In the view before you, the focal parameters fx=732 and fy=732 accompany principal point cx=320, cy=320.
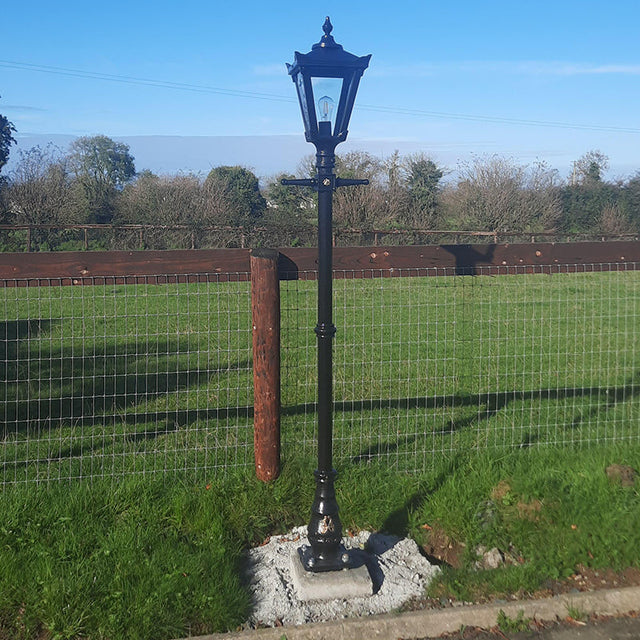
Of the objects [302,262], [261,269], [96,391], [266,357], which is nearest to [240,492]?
[266,357]

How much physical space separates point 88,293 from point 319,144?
11583 millimetres

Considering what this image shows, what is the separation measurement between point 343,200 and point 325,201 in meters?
24.1

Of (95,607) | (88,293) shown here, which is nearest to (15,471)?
(95,607)

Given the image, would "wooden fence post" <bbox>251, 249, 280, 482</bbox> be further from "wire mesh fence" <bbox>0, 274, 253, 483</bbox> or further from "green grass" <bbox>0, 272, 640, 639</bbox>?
"wire mesh fence" <bbox>0, 274, 253, 483</bbox>

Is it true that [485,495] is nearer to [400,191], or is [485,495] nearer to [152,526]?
[152,526]

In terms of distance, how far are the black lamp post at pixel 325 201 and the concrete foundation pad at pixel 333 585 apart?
46 millimetres

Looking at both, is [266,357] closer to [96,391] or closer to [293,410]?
[293,410]

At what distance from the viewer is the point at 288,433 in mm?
5910

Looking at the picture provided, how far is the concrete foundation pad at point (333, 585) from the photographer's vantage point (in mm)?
3680

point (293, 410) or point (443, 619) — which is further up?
point (293, 410)

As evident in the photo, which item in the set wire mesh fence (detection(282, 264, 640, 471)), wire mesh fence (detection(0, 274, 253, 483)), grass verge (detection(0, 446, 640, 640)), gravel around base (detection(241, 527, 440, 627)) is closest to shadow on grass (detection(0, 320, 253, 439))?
wire mesh fence (detection(0, 274, 253, 483))

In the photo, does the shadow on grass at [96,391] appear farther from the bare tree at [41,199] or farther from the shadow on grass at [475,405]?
the bare tree at [41,199]

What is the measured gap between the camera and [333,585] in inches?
146

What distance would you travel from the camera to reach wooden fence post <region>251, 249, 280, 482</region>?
4.59m
